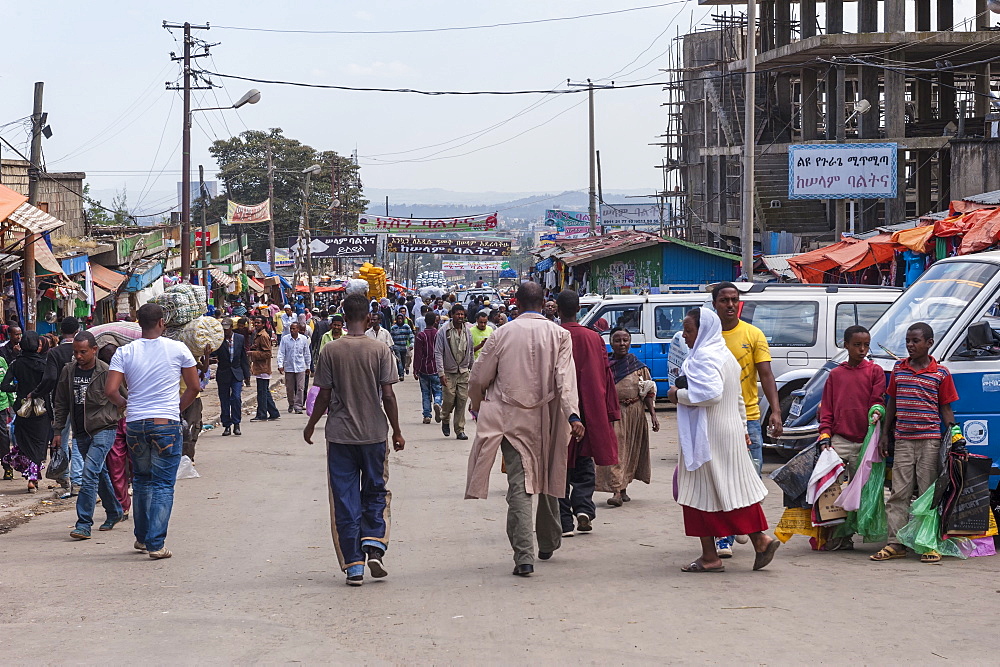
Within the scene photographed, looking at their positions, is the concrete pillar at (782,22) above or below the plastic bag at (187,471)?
above

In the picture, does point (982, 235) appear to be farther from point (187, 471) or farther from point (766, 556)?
point (187, 471)

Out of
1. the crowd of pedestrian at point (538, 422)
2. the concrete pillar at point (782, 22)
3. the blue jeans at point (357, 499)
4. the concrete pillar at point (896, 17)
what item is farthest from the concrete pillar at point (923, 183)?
the blue jeans at point (357, 499)

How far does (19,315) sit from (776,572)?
51.1ft

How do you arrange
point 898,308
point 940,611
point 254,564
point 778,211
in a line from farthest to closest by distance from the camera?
→ point 778,211
point 898,308
point 254,564
point 940,611

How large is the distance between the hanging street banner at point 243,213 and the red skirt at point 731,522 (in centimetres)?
3449

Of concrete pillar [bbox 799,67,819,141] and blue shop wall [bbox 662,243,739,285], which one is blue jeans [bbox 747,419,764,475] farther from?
concrete pillar [bbox 799,67,819,141]

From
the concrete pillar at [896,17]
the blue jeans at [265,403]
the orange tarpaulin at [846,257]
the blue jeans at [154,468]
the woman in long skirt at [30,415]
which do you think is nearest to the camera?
the blue jeans at [154,468]

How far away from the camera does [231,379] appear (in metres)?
16.6

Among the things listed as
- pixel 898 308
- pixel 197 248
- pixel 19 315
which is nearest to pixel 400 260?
pixel 197 248

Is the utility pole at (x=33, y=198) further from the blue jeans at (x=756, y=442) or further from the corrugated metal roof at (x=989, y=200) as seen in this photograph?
the corrugated metal roof at (x=989, y=200)

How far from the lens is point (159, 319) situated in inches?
318

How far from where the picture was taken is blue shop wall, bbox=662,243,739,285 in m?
31.9

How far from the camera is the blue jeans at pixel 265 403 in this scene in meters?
18.8

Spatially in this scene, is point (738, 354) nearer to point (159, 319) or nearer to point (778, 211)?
point (159, 319)
